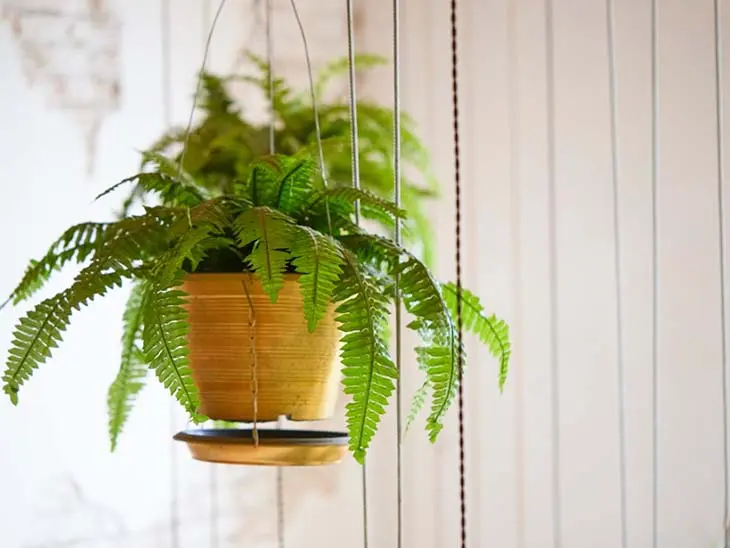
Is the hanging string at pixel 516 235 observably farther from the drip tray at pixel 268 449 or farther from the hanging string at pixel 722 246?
the drip tray at pixel 268 449

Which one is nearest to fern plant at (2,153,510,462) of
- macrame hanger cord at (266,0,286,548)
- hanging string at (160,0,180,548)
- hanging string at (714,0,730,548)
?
macrame hanger cord at (266,0,286,548)

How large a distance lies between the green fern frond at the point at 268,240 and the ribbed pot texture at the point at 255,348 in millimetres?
100

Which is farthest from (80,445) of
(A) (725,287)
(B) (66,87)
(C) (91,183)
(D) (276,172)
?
(A) (725,287)

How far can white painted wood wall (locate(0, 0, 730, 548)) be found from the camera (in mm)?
1903

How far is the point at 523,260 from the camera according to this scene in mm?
2209

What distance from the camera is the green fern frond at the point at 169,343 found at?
1133 mm

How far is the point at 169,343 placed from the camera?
1.13 meters

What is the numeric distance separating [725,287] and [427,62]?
0.92 metres

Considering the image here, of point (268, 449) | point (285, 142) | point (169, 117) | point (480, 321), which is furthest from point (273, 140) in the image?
point (268, 449)

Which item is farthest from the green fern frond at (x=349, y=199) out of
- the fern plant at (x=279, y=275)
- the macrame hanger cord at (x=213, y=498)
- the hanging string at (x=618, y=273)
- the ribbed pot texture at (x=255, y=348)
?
the macrame hanger cord at (x=213, y=498)

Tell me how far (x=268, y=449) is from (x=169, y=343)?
21 centimetres

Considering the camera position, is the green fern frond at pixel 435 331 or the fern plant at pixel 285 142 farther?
the fern plant at pixel 285 142

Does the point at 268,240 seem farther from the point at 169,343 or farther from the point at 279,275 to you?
the point at 169,343

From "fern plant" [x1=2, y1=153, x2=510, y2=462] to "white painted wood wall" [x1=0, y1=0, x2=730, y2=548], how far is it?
2.22 ft
